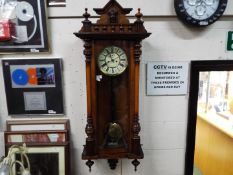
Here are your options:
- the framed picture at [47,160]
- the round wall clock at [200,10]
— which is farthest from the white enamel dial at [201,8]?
the framed picture at [47,160]

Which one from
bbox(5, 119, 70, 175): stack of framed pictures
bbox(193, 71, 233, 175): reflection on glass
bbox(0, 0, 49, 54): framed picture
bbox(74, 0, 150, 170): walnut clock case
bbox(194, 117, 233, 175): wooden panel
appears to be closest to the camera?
bbox(74, 0, 150, 170): walnut clock case

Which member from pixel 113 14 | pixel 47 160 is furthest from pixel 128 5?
pixel 47 160

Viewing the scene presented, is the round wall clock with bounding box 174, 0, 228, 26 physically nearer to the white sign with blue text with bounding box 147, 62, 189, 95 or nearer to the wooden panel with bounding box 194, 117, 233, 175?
the white sign with blue text with bounding box 147, 62, 189, 95

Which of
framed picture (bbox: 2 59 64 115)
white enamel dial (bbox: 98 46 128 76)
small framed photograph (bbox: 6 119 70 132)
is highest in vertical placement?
white enamel dial (bbox: 98 46 128 76)

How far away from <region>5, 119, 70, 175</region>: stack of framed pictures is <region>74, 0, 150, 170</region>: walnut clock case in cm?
21

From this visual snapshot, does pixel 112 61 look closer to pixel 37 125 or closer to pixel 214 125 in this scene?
pixel 37 125

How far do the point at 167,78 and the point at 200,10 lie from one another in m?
0.44

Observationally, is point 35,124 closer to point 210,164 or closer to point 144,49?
point 144,49

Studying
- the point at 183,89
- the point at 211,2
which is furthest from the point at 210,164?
the point at 211,2

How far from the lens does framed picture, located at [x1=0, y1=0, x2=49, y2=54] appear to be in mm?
1229

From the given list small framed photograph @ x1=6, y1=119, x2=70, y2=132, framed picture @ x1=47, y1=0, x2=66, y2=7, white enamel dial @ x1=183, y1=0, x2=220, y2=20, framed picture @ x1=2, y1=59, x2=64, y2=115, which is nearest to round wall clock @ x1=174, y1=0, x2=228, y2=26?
white enamel dial @ x1=183, y1=0, x2=220, y2=20

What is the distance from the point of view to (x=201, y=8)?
4.12 feet

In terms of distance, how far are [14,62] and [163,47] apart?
91 cm

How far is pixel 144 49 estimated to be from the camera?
4.41 feet
